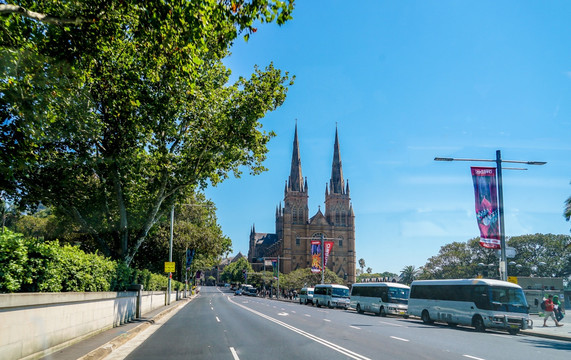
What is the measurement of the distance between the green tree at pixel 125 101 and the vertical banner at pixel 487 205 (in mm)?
10892

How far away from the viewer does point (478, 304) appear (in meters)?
21.8

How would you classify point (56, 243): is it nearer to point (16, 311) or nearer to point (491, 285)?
point (16, 311)

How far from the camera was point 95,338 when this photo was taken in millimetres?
12977

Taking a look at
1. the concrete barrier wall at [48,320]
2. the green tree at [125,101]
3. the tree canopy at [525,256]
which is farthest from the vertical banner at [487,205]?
the tree canopy at [525,256]

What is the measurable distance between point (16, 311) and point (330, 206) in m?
130

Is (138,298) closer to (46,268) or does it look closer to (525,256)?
(46,268)

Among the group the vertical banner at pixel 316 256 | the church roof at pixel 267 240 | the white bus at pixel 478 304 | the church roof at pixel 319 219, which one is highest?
the church roof at pixel 319 219

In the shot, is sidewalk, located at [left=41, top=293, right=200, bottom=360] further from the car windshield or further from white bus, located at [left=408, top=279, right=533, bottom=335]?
→ the car windshield

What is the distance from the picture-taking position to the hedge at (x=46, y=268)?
863 centimetres

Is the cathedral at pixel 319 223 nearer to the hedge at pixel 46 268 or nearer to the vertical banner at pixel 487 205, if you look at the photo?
the vertical banner at pixel 487 205

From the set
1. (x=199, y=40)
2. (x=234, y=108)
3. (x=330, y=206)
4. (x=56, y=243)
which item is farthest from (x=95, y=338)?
(x=330, y=206)

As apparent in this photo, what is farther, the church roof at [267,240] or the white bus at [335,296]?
the church roof at [267,240]

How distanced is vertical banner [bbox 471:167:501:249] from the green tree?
429 inches

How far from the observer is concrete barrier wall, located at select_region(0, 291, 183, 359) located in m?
7.75
